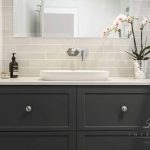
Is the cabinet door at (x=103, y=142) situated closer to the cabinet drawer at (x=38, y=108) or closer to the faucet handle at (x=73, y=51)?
the cabinet drawer at (x=38, y=108)

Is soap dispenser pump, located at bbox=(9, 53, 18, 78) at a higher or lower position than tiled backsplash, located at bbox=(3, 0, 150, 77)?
lower

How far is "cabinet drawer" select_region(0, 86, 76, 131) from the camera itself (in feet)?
6.43

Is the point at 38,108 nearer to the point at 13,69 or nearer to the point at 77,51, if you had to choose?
the point at 13,69

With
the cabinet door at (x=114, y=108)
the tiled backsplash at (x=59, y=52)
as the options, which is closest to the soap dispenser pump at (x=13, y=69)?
the tiled backsplash at (x=59, y=52)

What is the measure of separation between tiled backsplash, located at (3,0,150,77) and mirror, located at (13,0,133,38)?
6cm

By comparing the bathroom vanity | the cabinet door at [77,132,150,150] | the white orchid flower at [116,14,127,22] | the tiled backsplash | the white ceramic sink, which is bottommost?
the cabinet door at [77,132,150,150]

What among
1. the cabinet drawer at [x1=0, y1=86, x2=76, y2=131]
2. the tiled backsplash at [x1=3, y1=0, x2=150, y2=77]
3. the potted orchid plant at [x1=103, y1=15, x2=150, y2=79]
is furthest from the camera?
the tiled backsplash at [x1=3, y1=0, x2=150, y2=77]

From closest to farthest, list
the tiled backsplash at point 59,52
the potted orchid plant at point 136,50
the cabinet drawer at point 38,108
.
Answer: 1. the cabinet drawer at point 38,108
2. the potted orchid plant at point 136,50
3. the tiled backsplash at point 59,52

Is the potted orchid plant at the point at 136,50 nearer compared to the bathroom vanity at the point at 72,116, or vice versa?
the bathroom vanity at the point at 72,116

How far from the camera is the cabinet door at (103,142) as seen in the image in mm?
1983

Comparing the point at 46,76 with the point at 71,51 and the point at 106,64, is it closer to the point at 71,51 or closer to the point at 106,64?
the point at 71,51

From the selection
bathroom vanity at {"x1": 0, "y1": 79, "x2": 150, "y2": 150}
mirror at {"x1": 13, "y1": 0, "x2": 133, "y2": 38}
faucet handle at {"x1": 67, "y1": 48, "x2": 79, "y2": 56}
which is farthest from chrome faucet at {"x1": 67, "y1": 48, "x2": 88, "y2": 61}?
bathroom vanity at {"x1": 0, "y1": 79, "x2": 150, "y2": 150}

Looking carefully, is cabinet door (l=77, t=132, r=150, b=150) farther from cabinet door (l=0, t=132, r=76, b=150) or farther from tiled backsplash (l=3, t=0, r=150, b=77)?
tiled backsplash (l=3, t=0, r=150, b=77)

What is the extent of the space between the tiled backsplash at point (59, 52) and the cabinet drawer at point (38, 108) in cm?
55
